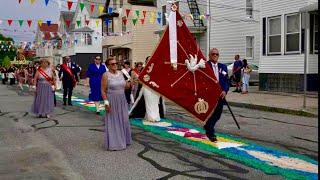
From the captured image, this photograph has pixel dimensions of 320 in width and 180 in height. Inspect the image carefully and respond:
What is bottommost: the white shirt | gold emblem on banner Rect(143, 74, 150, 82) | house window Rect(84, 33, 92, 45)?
gold emblem on banner Rect(143, 74, 150, 82)

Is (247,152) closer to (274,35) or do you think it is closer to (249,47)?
(274,35)

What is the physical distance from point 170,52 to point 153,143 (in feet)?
5.94

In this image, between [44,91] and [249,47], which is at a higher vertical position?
[249,47]

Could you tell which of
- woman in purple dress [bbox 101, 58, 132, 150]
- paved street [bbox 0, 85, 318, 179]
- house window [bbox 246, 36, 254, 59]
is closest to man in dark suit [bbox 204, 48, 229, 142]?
paved street [bbox 0, 85, 318, 179]

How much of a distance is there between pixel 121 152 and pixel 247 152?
2166mm

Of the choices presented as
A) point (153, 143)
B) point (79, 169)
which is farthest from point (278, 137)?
point (79, 169)

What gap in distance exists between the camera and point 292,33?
68.5 feet

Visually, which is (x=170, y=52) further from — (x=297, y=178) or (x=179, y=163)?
(x=297, y=178)

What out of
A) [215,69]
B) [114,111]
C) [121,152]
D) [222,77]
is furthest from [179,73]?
[121,152]

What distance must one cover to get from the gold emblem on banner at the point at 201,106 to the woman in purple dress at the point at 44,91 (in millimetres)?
5837

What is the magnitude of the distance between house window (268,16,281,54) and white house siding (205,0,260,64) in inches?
299

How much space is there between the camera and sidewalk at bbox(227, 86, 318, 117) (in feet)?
49.4

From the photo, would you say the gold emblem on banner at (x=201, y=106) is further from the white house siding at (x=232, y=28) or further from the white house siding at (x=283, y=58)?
the white house siding at (x=232, y=28)

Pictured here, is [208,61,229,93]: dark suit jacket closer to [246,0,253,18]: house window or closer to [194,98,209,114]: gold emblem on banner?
[194,98,209,114]: gold emblem on banner
